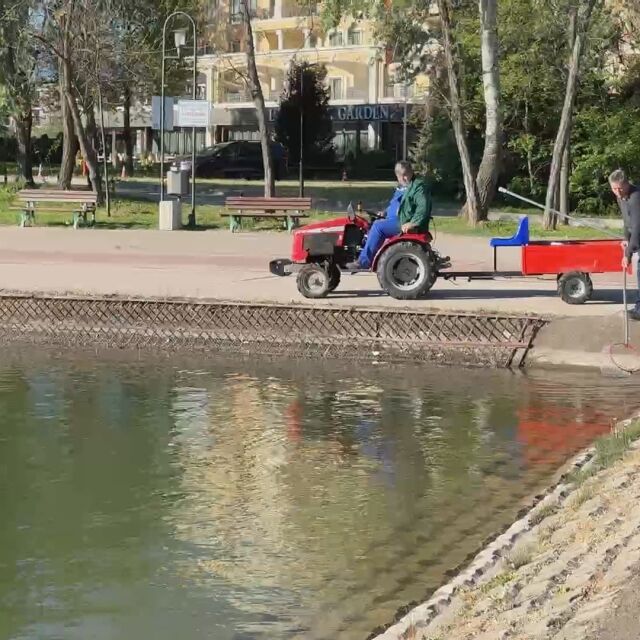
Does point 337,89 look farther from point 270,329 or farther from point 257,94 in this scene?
point 270,329

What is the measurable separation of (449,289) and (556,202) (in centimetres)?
1453

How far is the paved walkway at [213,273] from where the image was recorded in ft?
55.3

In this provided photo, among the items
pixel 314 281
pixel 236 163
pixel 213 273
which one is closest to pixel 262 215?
pixel 213 273

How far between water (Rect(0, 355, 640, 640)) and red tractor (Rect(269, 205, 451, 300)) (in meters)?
2.19

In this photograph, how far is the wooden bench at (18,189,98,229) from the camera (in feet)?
Result: 94.9

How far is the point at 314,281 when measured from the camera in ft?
55.8

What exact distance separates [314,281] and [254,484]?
719 centimetres

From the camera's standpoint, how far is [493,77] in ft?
92.4

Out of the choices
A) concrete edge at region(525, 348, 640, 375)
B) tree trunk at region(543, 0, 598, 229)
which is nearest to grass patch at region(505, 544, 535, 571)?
concrete edge at region(525, 348, 640, 375)

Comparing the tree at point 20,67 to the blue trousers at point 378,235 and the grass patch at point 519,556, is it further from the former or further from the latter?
the grass patch at point 519,556

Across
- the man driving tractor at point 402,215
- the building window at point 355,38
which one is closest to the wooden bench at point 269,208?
the man driving tractor at point 402,215

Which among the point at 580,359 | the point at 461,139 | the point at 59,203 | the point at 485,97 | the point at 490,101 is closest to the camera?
the point at 580,359

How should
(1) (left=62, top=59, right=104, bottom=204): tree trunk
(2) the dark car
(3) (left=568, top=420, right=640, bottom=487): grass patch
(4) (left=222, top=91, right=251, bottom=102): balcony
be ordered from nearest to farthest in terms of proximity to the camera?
(3) (left=568, top=420, right=640, bottom=487): grass patch, (1) (left=62, top=59, right=104, bottom=204): tree trunk, (2) the dark car, (4) (left=222, top=91, right=251, bottom=102): balcony

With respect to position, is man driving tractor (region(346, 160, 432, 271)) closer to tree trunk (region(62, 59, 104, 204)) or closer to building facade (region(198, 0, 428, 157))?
tree trunk (region(62, 59, 104, 204))
